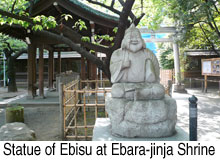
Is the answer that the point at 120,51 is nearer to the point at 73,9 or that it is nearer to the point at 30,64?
the point at 73,9

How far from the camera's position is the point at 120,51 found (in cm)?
341

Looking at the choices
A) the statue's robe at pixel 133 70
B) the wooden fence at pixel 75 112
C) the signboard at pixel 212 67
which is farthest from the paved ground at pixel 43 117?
the signboard at pixel 212 67

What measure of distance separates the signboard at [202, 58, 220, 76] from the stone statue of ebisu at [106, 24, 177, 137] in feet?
31.6

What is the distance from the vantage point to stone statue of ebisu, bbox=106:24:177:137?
288 cm

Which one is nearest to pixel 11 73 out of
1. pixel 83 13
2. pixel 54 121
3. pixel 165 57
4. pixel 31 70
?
pixel 31 70

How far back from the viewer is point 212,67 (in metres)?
11.5

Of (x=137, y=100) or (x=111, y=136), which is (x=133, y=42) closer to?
(x=137, y=100)

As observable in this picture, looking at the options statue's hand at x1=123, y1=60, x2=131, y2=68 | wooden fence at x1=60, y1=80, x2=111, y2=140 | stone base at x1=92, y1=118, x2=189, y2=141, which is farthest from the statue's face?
wooden fence at x1=60, y1=80, x2=111, y2=140

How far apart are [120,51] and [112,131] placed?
4.96 feet

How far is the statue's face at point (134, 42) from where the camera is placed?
3.29 meters

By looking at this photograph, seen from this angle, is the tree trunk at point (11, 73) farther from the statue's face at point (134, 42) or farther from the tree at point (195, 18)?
the statue's face at point (134, 42)

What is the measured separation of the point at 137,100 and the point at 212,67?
Result: 10.7m

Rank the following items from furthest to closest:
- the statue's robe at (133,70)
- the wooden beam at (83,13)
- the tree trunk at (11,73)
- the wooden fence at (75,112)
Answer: the tree trunk at (11,73) → the wooden beam at (83,13) → the wooden fence at (75,112) → the statue's robe at (133,70)

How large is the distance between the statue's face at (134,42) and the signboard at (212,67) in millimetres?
9691
